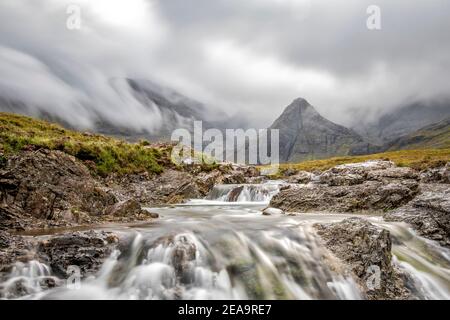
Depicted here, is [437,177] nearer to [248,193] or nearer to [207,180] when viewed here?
[248,193]

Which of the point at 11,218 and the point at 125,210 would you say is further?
the point at 125,210

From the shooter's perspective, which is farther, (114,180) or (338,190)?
(114,180)

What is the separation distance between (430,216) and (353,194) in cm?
785

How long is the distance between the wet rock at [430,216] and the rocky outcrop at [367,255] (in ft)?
18.8

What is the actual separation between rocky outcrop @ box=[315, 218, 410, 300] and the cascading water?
18.5 inches

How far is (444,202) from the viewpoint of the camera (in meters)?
18.8

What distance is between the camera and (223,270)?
1210 cm

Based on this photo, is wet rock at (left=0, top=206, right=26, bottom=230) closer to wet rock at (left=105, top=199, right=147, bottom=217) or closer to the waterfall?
wet rock at (left=105, top=199, right=147, bottom=217)

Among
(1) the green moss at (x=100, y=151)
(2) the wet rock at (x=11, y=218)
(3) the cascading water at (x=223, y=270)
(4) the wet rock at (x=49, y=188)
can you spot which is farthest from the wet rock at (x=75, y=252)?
(1) the green moss at (x=100, y=151)

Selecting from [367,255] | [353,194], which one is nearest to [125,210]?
[367,255]

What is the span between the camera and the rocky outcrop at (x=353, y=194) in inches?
982
